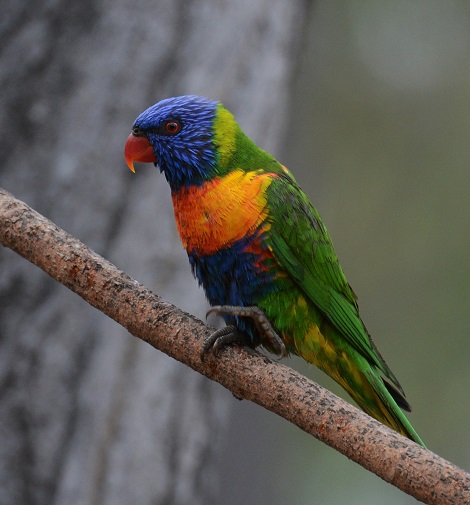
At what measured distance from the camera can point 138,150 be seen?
2.21 m

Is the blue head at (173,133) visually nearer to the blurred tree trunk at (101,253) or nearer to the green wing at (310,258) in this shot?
the green wing at (310,258)

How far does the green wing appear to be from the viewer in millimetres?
1980

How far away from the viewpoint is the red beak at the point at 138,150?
2.20 metres

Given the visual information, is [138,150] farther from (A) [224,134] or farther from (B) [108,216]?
(B) [108,216]

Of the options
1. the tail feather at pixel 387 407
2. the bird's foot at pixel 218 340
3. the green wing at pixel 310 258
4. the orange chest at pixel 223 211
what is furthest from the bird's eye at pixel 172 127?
the tail feather at pixel 387 407

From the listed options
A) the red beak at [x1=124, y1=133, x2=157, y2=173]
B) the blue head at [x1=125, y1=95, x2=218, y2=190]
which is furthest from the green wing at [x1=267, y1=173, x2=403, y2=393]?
the red beak at [x1=124, y1=133, x2=157, y2=173]

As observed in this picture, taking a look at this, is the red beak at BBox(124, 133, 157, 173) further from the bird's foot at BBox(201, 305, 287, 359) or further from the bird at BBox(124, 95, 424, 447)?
the bird's foot at BBox(201, 305, 287, 359)

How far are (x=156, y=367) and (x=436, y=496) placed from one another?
1437 millimetres

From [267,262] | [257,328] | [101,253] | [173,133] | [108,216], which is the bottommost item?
[257,328]

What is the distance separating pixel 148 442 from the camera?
2555 mm

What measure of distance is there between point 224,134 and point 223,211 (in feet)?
1.05

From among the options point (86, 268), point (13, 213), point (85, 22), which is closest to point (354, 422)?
point (86, 268)

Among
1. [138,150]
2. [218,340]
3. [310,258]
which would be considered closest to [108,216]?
[138,150]

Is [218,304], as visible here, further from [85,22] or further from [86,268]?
[85,22]
